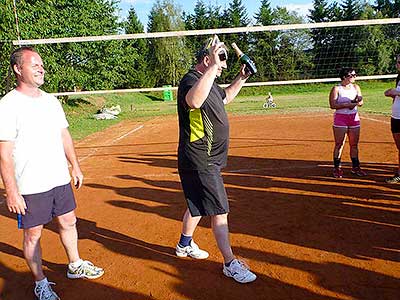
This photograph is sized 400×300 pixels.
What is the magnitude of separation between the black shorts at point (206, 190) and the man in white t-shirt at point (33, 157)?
1.10 meters

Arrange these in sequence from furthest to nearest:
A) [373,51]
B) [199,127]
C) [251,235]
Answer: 1. [373,51]
2. [251,235]
3. [199,127]

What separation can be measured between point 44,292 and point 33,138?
1312 millimetres

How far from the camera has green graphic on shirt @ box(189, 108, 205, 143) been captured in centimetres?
315

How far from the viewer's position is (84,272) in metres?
3.57

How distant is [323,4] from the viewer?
1943 inches

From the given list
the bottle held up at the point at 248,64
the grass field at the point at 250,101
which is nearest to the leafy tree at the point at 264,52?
the grass field at the point at 250,101

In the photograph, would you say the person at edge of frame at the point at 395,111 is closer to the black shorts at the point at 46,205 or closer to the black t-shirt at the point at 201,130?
the black t-shirt at the point at 201,130

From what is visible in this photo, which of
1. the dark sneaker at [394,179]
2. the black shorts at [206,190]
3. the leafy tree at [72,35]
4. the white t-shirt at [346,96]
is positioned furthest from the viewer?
the leafy tree at [72,35]

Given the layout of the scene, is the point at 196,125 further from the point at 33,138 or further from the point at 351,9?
the point at 351,9

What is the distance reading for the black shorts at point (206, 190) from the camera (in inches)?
129

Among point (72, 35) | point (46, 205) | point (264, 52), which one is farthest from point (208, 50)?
point (72, 35)

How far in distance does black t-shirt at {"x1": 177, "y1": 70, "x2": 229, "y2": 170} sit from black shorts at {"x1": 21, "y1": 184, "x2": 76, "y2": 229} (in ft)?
3.50

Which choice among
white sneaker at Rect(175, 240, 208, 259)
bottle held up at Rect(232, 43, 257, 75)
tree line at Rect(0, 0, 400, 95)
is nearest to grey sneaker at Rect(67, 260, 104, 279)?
white sneaker at Rect(175, 240, 208, 259)

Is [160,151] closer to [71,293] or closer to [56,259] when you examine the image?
[56,259]
